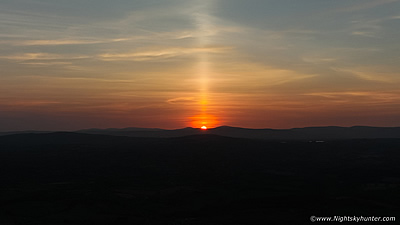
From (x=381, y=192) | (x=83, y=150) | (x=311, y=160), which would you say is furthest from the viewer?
(x=83, y=150)

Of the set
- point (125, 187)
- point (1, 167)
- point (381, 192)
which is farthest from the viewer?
point (1, 167)

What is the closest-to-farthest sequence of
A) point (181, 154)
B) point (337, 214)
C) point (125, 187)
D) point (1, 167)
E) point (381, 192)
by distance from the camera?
point (337, 214) < point (381, 192) < point (125, 187) < point (1, 167) < point (181, 154)

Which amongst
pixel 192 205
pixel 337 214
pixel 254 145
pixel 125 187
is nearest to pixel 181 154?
pixel 254 145

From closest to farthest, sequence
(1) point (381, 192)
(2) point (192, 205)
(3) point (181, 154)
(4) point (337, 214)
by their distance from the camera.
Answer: (4) point (337, 214)
(2) point (192, 205)
(1) point (381, 192)
(3) point (181, 154)

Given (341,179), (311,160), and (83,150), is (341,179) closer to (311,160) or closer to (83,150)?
(311,160)

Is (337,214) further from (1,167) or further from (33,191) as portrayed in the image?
(1,167)

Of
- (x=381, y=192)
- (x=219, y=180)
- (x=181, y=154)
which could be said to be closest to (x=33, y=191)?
(x=219, y=180)

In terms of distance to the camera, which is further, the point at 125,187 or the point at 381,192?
the point at 125,187
